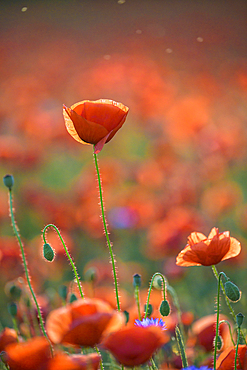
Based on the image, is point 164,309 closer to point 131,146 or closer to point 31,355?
point 31,355

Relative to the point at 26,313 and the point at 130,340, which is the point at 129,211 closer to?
the point at 26,313

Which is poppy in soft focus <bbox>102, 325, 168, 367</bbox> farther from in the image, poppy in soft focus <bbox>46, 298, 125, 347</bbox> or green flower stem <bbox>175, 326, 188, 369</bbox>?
green flower stem <bbox>175, 326, 188, 369</bbox>

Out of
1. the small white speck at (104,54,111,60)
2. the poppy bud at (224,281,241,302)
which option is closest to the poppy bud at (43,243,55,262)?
the poppy bud at (224,281,241,302)

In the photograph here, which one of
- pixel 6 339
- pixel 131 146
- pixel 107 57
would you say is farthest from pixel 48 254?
pixel 107 57

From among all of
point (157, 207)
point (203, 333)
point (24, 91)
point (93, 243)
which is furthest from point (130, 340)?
Answer: point (24, 91)

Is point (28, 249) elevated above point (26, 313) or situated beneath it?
elevated above

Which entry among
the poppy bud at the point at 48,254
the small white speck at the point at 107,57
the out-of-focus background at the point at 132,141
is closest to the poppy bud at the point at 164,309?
the poppy bud at the point at 48,254
